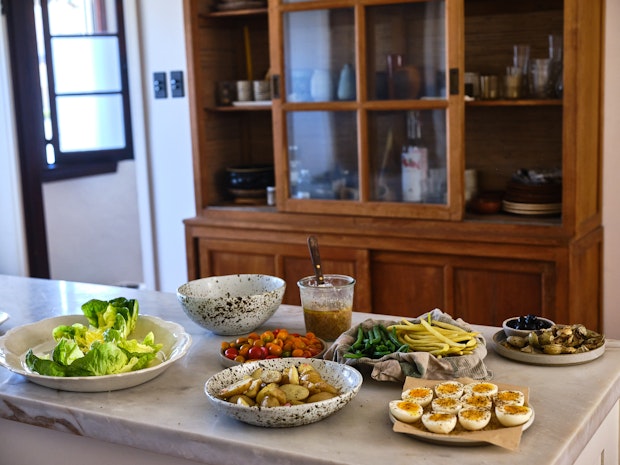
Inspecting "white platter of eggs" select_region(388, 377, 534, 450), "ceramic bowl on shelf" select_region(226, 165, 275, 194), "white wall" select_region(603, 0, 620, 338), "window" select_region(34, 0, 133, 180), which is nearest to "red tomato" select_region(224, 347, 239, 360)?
"white platter of eggs" select_region(388, 377, 534, 450)

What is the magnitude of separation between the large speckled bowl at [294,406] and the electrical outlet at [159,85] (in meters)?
2.75

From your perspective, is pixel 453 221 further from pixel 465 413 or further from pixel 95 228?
pixel 95 228

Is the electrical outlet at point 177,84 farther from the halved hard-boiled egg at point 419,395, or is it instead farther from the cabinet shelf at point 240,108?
the halved hard-boiled egg at point 419,395

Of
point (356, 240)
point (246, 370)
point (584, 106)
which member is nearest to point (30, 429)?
point (246, 370)

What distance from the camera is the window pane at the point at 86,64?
505cm

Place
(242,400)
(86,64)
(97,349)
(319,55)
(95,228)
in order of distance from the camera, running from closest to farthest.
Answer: (242,400) → (97,349) → (319,55) → (86,64) → (95,228)

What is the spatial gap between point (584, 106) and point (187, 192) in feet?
6.29

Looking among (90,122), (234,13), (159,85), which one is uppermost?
(234,13)

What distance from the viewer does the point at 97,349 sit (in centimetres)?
165

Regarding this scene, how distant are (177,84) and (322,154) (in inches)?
34.3

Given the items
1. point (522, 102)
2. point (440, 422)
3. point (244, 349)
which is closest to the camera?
point (440, 422)

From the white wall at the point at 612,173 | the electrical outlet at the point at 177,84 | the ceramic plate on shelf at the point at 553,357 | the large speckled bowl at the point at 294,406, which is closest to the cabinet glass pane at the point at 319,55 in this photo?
the electrical outlet at the point at 177,84

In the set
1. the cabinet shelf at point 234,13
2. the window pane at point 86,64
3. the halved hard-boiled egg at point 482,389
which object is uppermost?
the cabinet shelf at point 234,13

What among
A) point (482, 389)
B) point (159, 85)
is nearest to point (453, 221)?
point (159, 85)
